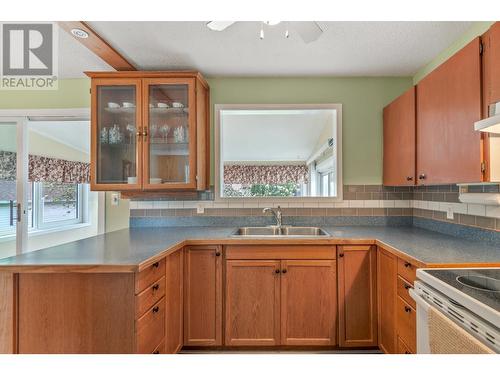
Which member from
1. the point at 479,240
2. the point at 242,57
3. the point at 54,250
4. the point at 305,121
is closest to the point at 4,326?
the point at 54,250

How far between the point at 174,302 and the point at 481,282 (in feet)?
5.47

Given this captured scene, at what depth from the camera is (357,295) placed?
79.4 inches

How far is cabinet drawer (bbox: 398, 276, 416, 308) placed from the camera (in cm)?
155

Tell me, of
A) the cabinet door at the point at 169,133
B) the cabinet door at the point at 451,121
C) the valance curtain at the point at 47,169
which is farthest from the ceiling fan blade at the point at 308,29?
the valance curtain at the point at 47,169

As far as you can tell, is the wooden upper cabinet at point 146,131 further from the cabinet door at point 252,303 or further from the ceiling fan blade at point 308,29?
the ceiling fan blade at point 308,29

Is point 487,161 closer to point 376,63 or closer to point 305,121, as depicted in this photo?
point 376,63

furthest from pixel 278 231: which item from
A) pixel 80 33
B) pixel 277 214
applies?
pixel 80 33

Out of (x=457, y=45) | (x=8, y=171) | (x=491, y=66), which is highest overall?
(x=457, y=45)

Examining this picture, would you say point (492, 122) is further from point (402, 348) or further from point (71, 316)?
point (71, 316)

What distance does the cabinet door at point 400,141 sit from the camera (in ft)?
6.97

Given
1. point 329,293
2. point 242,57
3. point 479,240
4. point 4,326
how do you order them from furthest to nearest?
point 242,57
point 329,293
point 479,240
point 4,326

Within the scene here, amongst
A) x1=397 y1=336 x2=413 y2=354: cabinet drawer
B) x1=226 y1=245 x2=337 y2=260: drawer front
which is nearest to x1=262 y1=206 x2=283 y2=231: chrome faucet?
x1=226 y1=245 x2=337 y2=260: drawer front

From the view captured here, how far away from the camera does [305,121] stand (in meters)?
4.84

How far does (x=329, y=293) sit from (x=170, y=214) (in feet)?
5.16
